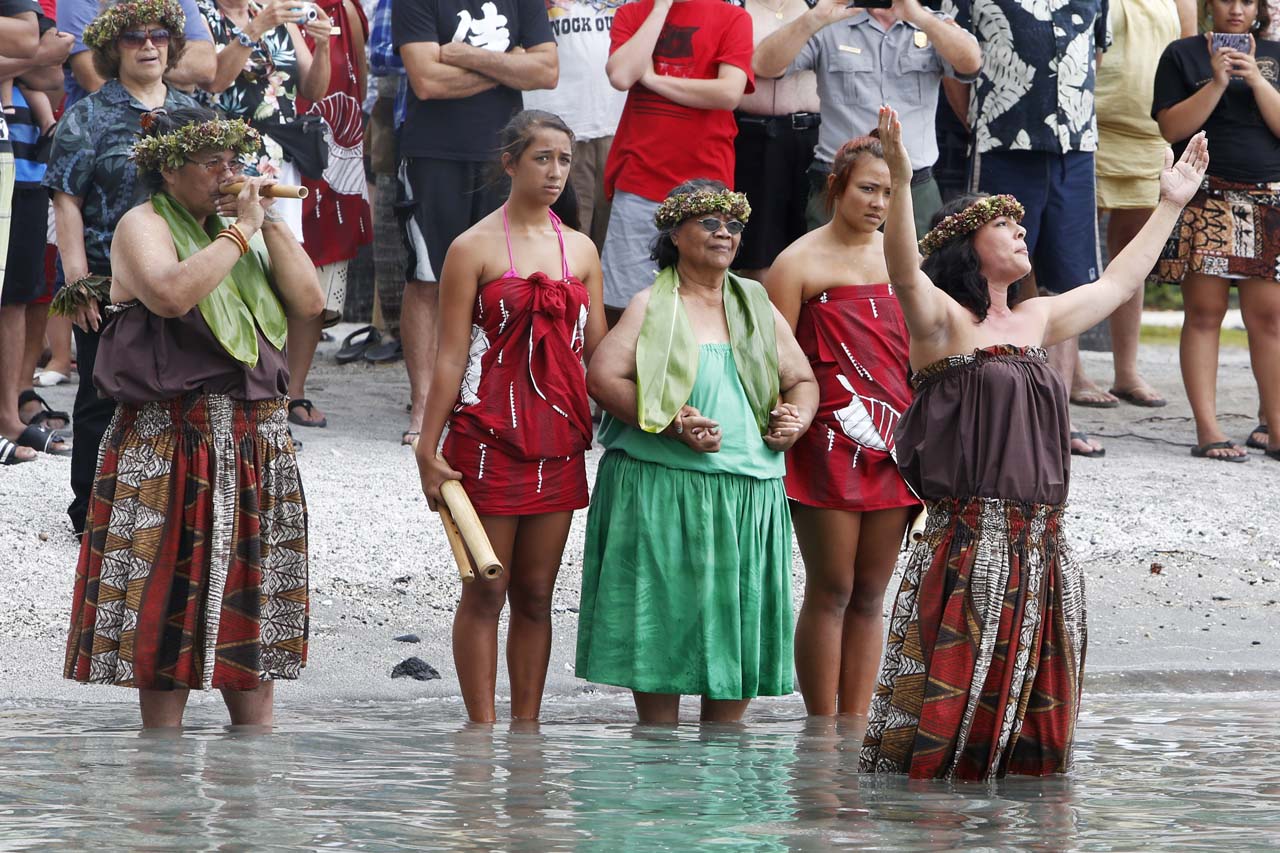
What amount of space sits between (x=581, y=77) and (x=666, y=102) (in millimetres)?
1089

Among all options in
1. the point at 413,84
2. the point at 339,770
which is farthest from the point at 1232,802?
the point at 413,84

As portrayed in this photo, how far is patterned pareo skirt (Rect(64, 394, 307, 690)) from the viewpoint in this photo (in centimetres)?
579

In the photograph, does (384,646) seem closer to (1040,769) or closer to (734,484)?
(734,484)

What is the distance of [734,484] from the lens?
628 cm

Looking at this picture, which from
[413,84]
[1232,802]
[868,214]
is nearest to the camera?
[1232,802]

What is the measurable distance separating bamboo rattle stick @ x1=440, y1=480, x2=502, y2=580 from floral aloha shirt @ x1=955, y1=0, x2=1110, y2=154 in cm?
401

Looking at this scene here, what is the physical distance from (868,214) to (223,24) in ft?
12.2

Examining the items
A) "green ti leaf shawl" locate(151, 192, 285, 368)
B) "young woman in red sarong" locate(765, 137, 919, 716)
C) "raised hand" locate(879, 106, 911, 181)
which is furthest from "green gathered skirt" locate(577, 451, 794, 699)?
"raised hand" locate(879, 106, 911, 181)

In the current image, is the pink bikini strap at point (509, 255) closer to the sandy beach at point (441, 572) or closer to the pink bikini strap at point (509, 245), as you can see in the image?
the pink bikini strap at point (509, 245)

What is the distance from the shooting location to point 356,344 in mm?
11906

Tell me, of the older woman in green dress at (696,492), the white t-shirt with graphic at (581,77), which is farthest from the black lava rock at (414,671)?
the white t-shirt with graphic at (581,77)

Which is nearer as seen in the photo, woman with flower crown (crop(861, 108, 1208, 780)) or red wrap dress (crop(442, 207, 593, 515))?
woman with flower crown (crop(861, 108, 1208, 780))

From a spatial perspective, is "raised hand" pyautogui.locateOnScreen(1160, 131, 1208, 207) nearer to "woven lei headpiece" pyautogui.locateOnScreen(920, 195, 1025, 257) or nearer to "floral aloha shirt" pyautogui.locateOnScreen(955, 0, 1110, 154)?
"woven lei headpiece" pyautogui.locateOnScreen(920, 195, 1025, 257)

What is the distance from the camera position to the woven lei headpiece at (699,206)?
6.38 metres
